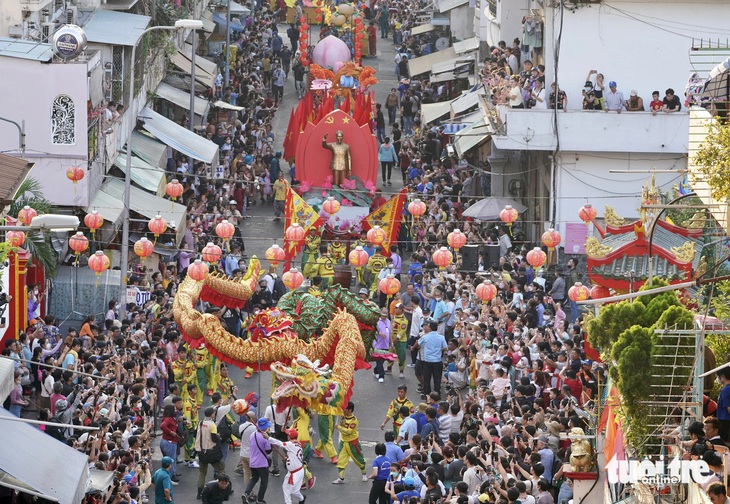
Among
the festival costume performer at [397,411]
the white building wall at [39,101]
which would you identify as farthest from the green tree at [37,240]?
the festival costume performer at [397,411]

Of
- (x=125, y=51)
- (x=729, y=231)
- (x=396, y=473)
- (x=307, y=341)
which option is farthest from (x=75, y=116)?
(x=729, y=231)

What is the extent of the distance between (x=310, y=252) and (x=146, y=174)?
5.66m

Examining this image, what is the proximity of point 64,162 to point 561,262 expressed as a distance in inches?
417

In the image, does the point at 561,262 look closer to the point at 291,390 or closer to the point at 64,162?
Answer: the point at 64,162

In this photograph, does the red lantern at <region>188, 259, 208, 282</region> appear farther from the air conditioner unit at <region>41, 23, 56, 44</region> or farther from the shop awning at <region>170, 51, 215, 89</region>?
the shop awning at <region>170, 51, 215, 89</region>

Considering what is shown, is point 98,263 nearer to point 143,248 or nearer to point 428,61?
point 143,248

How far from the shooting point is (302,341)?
2773 cm

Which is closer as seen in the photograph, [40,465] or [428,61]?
[40,465]

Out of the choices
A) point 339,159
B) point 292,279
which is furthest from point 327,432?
point 339,159

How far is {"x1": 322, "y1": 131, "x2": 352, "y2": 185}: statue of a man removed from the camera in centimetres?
4084

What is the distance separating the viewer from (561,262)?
125ft

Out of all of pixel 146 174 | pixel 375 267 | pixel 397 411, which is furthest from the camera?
pixel 146 174

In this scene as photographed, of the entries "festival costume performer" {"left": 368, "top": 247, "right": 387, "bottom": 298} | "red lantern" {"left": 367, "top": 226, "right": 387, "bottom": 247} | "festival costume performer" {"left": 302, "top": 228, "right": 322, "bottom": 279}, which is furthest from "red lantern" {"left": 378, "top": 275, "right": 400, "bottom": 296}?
"festival costume performer" {"left": 302, "top": 228, "right": 322, "bottom": 279}

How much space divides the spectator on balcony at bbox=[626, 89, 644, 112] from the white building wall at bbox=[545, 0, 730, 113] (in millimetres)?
665
